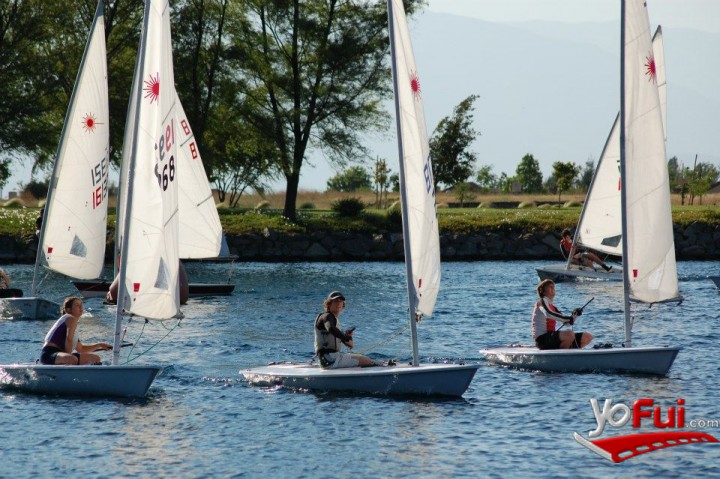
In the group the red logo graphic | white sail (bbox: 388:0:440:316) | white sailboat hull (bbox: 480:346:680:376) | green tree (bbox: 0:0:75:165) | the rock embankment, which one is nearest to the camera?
the red logo graphic

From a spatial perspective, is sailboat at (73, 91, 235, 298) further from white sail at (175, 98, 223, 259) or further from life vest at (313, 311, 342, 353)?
life vest at (313, 311, 342, 353)

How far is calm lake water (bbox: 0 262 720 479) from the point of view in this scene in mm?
16484

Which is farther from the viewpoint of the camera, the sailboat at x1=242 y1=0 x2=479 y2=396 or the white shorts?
the white shorts

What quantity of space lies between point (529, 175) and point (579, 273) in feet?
331

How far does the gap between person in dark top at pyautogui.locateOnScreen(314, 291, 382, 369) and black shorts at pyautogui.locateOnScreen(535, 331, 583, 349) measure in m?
3.97

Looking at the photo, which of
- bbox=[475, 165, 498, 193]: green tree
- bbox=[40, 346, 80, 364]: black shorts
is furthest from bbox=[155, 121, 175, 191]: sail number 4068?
bbox=[475, 165, 498, 193]: green tree

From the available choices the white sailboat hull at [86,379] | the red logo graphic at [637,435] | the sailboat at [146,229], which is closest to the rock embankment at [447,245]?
the white sailboat hull at [86,379]

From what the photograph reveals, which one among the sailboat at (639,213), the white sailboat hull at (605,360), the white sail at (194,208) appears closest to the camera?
the white sailboat hull at (605,360)

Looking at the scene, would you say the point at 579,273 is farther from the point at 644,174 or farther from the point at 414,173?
the point at 414,173

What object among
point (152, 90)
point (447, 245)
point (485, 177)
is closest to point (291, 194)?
point (447, 245)

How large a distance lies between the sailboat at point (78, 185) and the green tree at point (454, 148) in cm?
4864

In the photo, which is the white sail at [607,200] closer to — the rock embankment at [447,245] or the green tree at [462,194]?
the rock embankment at [447,245]

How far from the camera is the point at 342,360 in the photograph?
2081cm

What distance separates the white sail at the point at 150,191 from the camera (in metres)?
20.0
